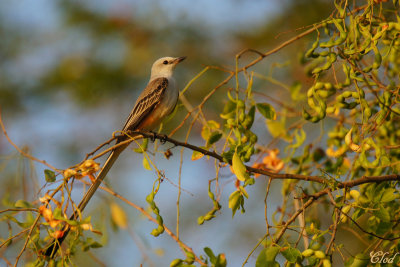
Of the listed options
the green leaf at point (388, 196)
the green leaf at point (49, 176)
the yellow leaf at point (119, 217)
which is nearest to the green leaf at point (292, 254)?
the green leaf at point (388, 196)

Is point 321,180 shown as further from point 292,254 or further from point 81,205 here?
point 81,205

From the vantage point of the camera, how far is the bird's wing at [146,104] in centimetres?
539

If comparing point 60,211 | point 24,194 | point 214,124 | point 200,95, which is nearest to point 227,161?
point 214,124

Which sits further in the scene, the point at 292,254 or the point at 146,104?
the point at 146,104

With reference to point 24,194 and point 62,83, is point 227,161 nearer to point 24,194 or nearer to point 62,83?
point 24,194

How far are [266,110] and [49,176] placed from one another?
4.74 ft

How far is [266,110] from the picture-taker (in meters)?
3.35

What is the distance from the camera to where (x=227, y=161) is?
2.86 metres

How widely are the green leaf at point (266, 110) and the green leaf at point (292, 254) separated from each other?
111 cm

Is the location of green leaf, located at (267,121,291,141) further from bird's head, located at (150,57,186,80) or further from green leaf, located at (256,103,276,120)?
bird's head, located at (150,57,186,80)

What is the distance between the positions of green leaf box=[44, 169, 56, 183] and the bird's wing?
8.37 feet

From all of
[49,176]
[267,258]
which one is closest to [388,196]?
[267,258]

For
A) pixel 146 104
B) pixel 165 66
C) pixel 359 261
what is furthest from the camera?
pixel 165 66

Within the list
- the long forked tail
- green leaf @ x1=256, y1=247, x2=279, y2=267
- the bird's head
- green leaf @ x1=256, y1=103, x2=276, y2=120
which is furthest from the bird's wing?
green leaf @ x1=256, y1=247, x2=279, y2=267
